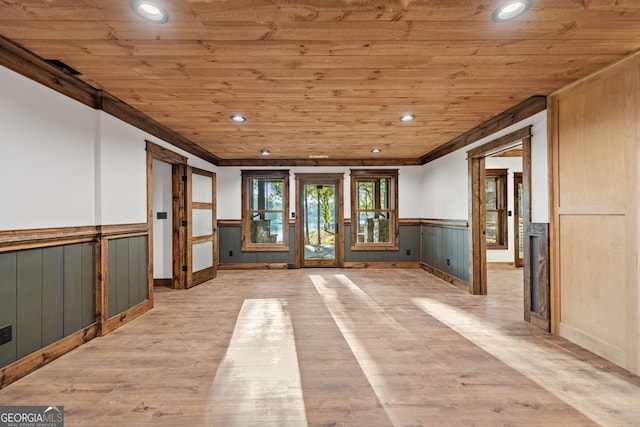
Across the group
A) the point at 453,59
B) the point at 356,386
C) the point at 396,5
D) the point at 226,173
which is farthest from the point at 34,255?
the point at 226,173

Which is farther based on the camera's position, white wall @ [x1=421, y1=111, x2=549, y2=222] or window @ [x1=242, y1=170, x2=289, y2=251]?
window @ [x1=242, y1=170, x2=289, y2=251]

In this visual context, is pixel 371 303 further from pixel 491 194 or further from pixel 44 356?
pixel 491 194

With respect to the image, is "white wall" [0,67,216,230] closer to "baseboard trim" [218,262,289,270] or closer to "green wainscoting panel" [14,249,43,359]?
"green wainscoting panel" [14,249,43,359]

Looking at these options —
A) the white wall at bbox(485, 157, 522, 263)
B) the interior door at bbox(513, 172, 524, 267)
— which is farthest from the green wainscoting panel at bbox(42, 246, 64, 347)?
the interior door at bbox(513, 172, 524, 267)

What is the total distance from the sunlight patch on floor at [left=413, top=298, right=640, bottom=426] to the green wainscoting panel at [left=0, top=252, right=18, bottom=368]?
3560mm

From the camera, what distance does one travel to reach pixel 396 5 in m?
1.70

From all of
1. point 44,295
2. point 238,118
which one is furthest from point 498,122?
point 44,295

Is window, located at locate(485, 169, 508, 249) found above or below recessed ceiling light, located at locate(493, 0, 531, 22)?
below

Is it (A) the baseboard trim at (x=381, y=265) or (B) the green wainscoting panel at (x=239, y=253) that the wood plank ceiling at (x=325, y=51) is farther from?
(A) the baseboard trim at (x=381, y=265)

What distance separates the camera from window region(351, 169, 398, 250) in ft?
22.2

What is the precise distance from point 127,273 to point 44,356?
112cm

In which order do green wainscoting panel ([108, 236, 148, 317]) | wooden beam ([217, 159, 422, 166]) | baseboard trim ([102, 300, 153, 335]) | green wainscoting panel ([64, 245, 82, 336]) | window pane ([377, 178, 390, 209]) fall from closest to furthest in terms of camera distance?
green wainscoting panel ([64, 245, 82, 336]) → baseboard trim ([102, 300, 153, 335]) → green wainscoting panel ([108, 236, 148, 317]) → wooden beam ([217, 159, 422, 166]) → window pane ([377, 178, 390, 209])

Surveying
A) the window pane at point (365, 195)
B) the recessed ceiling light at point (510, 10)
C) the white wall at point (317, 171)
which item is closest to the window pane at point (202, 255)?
the white wall at point (317, 171)

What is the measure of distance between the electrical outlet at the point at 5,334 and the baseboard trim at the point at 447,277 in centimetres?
503
